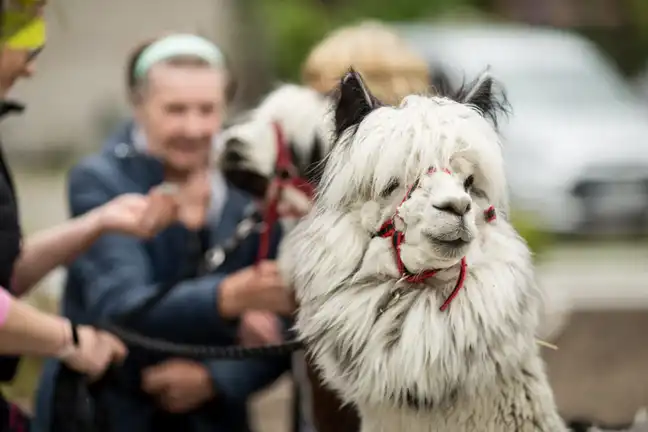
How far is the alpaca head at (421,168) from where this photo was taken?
162 cm

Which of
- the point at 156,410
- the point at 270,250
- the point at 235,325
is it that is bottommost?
the point at 156,410

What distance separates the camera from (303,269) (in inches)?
71.7

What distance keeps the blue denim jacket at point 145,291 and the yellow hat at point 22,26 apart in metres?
0.57

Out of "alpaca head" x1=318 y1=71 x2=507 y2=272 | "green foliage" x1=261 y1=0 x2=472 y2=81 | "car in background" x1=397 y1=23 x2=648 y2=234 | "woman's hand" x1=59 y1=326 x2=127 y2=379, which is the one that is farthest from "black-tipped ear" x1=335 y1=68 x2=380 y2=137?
"green foliage" x1=261 y1=0 x2=472 y2=81

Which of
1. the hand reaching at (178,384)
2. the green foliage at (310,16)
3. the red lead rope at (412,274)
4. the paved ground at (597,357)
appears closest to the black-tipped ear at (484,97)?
the red lead rope at (412,274)

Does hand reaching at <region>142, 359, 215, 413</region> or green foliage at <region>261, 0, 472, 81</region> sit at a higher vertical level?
hand reaching at <region>142, 359, 215, 413</region>

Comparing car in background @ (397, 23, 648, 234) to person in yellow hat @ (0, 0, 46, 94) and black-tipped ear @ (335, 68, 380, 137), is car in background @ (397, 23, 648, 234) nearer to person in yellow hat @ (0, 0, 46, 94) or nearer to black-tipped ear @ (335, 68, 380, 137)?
person in yellow hat @ (0, 0, 46, 94)

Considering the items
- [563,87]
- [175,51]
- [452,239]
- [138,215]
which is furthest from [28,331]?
[563,87]

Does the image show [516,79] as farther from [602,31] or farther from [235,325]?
[602,31]

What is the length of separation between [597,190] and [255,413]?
4.99 m

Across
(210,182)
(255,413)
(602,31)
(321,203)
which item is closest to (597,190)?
(255,413)

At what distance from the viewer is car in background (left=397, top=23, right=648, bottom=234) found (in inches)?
298

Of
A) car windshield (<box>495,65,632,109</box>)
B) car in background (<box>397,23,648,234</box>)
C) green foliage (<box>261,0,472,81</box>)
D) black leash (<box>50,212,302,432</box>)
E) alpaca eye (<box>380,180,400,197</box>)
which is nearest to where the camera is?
alpaca eye (<box>380,180,400,197</box>)

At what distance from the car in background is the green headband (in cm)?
487
